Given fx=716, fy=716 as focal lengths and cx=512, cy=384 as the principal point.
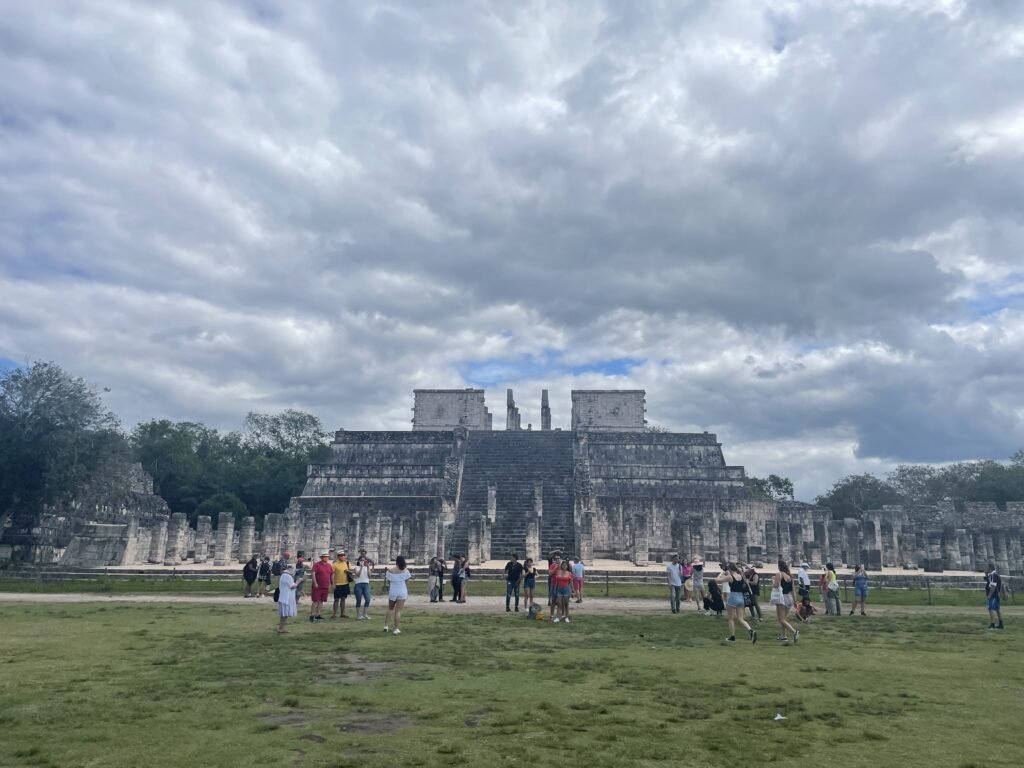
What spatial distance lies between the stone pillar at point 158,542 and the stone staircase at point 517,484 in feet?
40.1

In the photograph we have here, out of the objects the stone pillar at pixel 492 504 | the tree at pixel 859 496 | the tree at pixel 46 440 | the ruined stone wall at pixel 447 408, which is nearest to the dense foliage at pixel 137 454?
the tree at pixel 46 440

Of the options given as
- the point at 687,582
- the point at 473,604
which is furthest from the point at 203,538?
the point at 687,582

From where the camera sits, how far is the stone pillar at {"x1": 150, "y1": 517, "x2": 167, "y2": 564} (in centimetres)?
2975

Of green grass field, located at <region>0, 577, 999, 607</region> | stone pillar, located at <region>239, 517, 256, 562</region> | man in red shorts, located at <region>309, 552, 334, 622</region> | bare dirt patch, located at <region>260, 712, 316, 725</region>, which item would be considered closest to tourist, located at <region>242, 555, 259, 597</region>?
green grass field, located at <region>0, 577, 999, 607</region>

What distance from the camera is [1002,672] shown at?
827 cm

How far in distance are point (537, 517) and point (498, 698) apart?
2364 cm

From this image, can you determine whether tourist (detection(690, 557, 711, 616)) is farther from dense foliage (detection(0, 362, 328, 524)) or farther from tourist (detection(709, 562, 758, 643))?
dense foliage (detection(0, 362, 328, 524))

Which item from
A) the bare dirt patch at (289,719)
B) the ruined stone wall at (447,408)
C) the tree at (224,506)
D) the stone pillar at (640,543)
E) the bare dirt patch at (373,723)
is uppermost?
the ruined stone wall at (447,408)

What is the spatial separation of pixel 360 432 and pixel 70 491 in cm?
1610

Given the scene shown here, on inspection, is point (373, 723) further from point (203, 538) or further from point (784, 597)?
point (203, 538)

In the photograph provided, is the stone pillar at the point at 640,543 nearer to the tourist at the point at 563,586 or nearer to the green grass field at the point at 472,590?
the green grass field at the point at 472,590

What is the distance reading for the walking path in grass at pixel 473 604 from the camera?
15094 mm

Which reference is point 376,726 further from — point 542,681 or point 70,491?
point 70,491

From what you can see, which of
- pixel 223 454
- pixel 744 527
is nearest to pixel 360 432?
pixel 223 454
